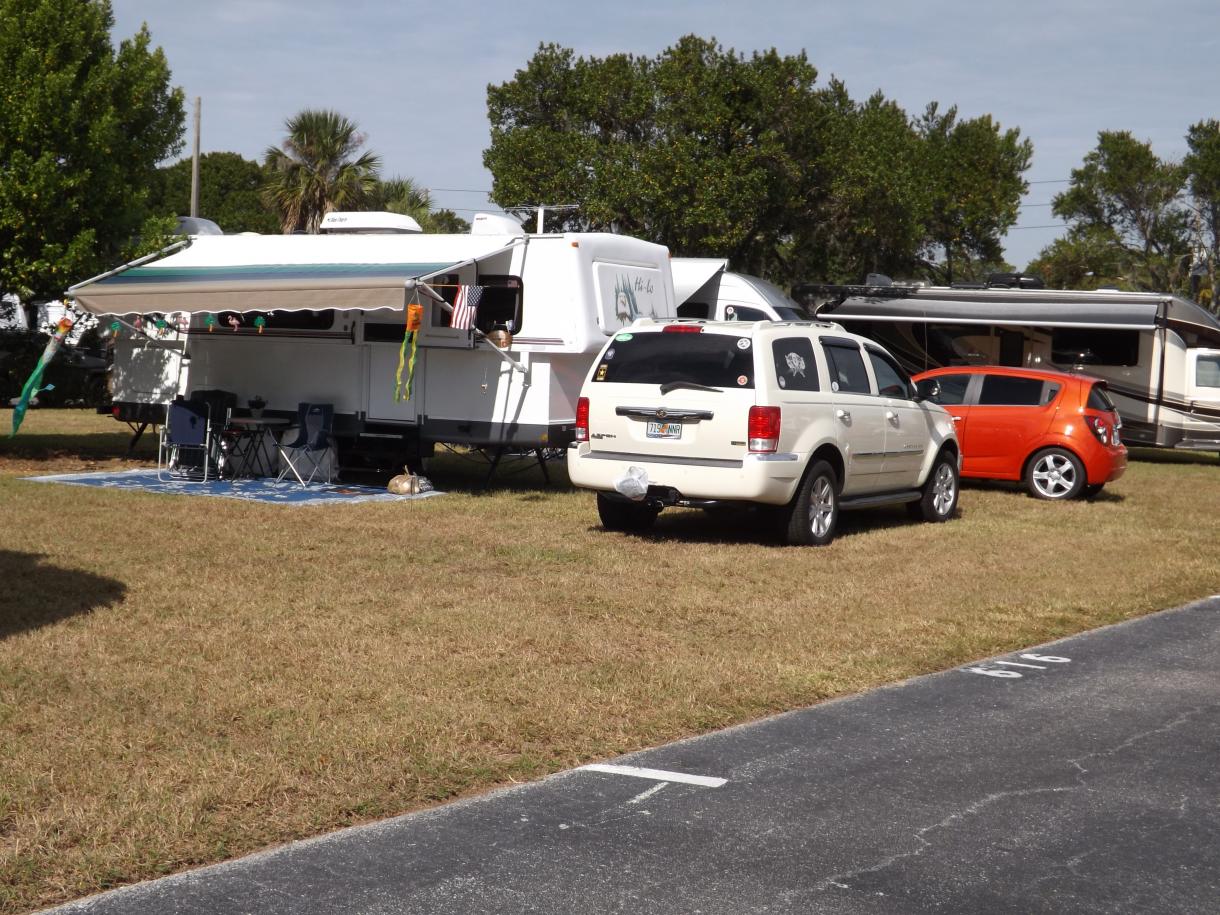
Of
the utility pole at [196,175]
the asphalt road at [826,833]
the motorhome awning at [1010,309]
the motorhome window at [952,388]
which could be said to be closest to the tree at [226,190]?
the utility pole at [196,175]

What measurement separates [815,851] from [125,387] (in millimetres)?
15081

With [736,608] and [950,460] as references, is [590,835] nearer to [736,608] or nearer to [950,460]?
[736,608]

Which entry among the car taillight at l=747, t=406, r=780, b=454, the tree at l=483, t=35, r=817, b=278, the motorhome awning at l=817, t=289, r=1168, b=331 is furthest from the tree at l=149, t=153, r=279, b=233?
the car taillight at l=747, t=406, r=780, b=454

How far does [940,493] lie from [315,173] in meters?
24.6

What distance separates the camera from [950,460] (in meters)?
14.3

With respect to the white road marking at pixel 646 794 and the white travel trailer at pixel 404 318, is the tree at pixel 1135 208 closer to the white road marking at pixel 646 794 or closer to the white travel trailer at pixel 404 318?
the white travel trailer at pixel 404 318

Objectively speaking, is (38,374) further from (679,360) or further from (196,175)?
(196,175)

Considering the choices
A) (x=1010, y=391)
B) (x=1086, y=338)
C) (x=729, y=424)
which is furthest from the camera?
(x=1086, y=338)

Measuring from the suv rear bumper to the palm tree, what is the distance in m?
24.4

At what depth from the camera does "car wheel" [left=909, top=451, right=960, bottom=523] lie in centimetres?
1402

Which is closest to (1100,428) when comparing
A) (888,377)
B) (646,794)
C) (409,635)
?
(888,377)

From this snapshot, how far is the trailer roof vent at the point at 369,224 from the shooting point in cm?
1691

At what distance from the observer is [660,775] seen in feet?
18.6

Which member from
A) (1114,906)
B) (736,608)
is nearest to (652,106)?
(736,608)
